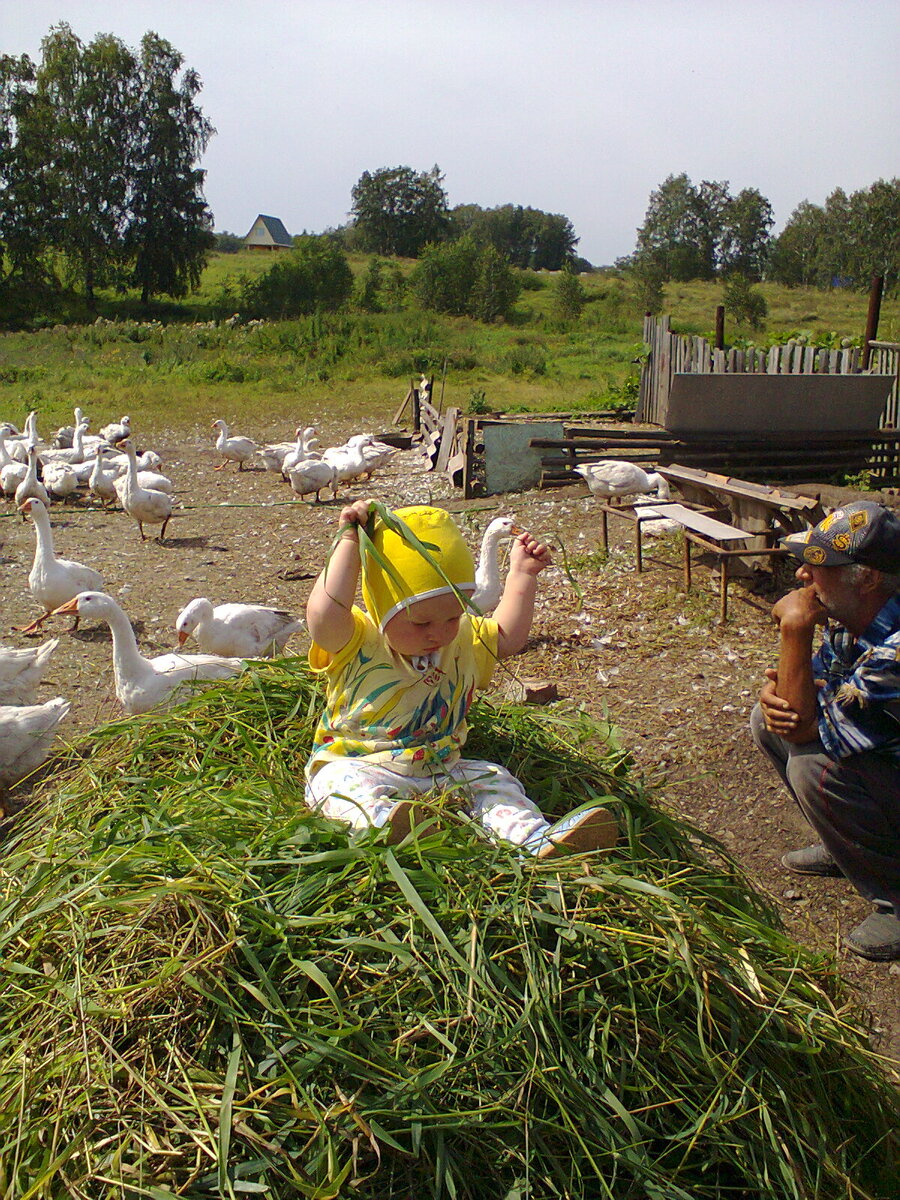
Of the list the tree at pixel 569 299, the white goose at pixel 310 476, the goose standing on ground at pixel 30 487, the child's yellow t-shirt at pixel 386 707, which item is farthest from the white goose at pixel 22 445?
the tree at pixel 569 299

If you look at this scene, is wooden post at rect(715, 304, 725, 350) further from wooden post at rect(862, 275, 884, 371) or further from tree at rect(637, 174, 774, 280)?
tree at rect(637, 174, 774, 280)

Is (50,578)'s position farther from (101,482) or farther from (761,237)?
(761,237)

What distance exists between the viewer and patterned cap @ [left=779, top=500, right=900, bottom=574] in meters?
3.01

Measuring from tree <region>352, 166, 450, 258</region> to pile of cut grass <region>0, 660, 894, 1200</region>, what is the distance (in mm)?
68276

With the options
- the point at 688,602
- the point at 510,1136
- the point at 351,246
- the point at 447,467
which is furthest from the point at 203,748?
the point at 351,246

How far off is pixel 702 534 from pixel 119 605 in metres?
4.82

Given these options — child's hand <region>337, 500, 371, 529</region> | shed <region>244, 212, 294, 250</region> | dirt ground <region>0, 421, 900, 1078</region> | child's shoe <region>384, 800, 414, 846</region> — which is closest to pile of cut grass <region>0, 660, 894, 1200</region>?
child's shoe <region>384, 800, 414, 846</region>

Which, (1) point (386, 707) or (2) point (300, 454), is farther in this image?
(2) point (300, 454)

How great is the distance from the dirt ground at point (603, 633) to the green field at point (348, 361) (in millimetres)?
7234

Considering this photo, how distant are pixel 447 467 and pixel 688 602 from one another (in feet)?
24.4

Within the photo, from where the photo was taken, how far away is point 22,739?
171 inches

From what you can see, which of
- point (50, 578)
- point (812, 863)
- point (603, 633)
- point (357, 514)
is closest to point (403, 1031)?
point (357, 514)

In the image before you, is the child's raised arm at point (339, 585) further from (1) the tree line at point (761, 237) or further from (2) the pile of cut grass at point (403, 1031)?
(1) the tree line at point (761, 237)

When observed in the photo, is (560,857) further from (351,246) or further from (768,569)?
(351,246)
